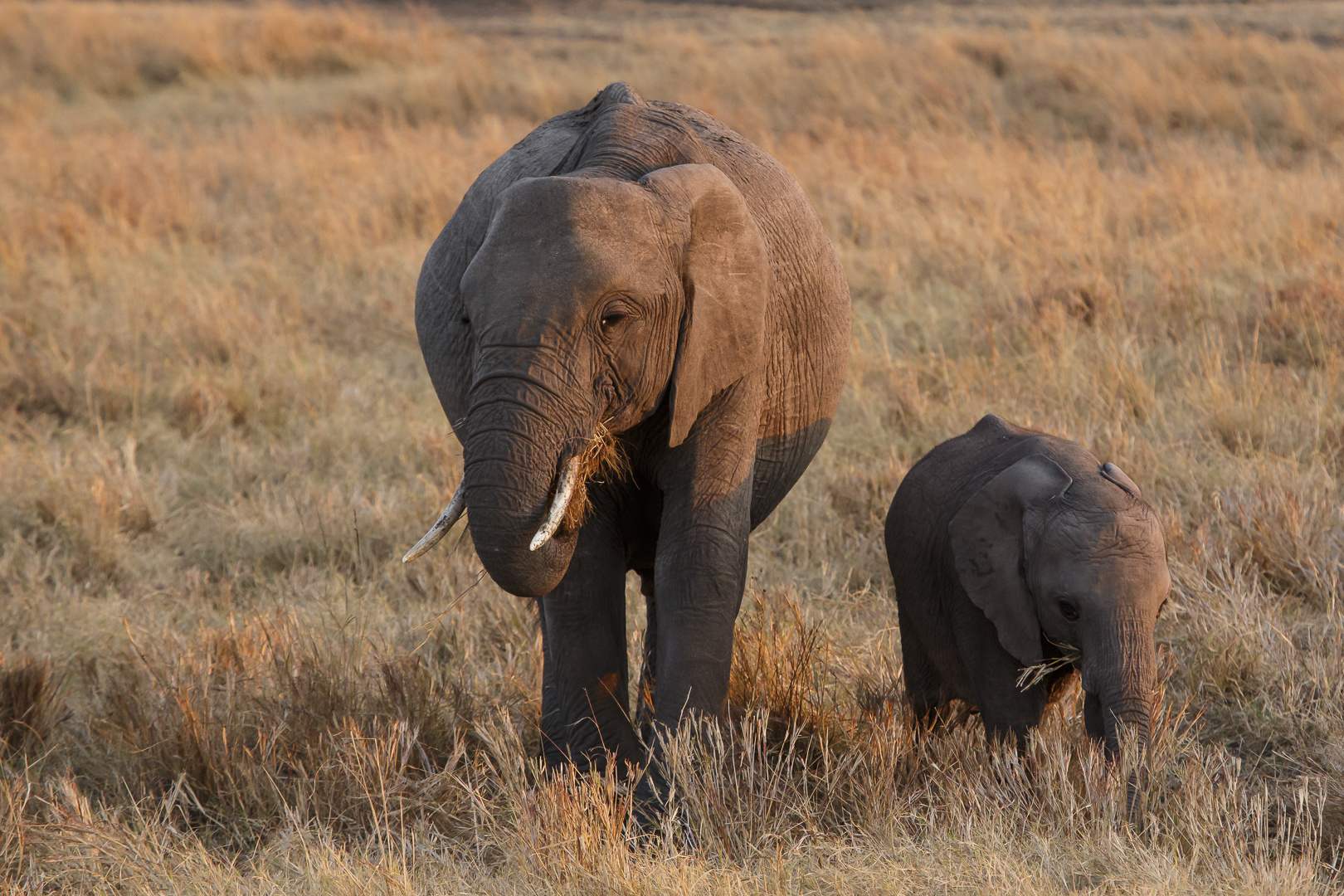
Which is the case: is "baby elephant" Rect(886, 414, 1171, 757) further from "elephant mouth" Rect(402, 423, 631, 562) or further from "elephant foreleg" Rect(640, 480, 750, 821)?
"elephant mouth" Rect(402, 423, 631, 562)

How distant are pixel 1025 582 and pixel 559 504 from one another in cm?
138

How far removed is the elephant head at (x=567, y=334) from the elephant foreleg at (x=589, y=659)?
0.45 metres

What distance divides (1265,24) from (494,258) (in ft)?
68.1

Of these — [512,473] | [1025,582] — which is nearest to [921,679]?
[1025,582]

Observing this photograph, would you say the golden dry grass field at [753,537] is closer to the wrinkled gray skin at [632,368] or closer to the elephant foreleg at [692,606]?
the elephant foreleg at [692,606]

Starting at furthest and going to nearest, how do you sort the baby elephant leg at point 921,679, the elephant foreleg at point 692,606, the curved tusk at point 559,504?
the baby elephant leg at point 921,679 < the elephant foreleg at point 692,606 < the curved tusk at point 559,504

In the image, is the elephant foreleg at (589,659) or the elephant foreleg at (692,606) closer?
the elephant foreleg at (692,606)

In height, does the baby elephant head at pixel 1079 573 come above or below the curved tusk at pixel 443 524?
below

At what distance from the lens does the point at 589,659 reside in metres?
3.59

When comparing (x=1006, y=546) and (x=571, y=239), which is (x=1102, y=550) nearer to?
(x=1006, y=546)

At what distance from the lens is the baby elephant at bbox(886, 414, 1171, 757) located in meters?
3.34

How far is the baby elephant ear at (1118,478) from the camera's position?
3537 millimetres

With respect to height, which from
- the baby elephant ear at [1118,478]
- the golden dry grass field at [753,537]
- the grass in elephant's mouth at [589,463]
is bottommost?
the golden dry grass field at [753,537]

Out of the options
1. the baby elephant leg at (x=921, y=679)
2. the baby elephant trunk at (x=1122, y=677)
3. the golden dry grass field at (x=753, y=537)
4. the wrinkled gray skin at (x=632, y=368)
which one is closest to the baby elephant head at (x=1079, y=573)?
the baby elephant trunk at (x=1122, y=677)
